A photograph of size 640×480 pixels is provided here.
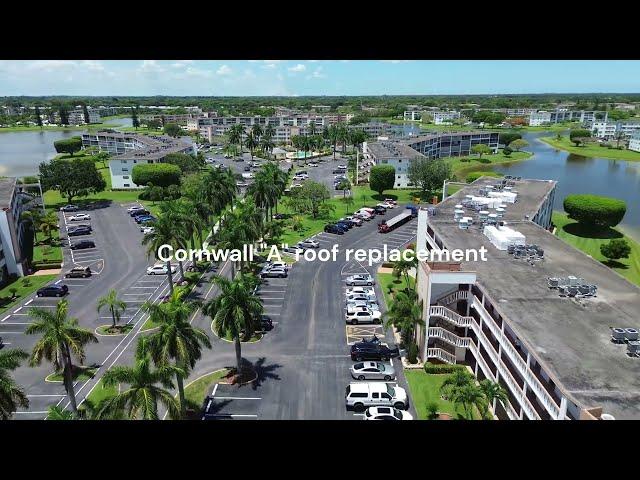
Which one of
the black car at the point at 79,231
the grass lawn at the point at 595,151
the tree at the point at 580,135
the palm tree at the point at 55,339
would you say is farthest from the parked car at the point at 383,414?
the tree at the point at 580,135

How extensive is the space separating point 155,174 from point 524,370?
64.8 meters

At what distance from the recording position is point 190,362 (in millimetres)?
22391

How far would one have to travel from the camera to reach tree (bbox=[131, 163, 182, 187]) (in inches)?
2889

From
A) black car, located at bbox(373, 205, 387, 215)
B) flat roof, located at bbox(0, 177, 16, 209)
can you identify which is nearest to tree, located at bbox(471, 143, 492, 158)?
black car, located at bbox(373, 205, 387, 215)

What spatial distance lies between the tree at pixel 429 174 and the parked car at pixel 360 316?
40.6 meters

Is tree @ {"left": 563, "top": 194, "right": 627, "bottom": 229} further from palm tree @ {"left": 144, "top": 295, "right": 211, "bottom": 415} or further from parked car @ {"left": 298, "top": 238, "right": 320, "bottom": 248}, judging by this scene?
palm tree @ {"left": 144, "top": 295, "right": 211, "bottom": 415}

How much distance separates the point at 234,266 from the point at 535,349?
26.4 m

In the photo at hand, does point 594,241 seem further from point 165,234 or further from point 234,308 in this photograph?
point 165,234

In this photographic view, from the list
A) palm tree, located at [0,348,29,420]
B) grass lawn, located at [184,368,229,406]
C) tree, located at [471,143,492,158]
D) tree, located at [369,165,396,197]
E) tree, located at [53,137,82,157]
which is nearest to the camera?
palm tree, located at [0,348,29,420]

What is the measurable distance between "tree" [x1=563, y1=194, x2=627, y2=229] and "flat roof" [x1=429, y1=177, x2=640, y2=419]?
23077 millimetres

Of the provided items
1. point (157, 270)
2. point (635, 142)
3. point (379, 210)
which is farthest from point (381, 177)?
point (635, 142)

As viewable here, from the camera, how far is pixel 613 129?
142 meters

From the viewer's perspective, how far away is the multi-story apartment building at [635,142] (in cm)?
12336
